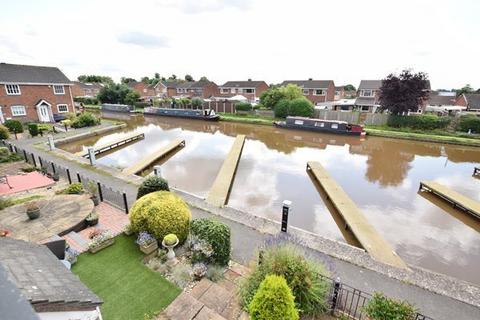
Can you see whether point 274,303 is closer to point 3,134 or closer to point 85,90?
point 3,134

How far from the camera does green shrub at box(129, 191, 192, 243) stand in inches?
250

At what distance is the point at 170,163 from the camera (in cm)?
1562

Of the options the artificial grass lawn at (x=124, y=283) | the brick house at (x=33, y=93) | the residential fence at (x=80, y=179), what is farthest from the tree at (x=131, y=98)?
the artificial grass lawn at (x=124, y=283)

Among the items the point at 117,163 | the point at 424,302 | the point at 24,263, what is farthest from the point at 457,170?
the point at 117,163

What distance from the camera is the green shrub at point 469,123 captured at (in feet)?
75.9

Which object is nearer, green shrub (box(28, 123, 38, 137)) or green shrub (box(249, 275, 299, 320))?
green shrub (box(249, 275, 299, 320))

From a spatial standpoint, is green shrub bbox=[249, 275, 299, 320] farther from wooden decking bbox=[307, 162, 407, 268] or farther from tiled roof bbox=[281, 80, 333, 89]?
tiled roof bbox=[281, 80, 333, 89]

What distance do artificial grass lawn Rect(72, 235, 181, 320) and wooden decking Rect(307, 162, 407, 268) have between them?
212 inches

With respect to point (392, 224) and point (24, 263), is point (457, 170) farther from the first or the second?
point (24, 263)

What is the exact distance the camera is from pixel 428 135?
2289cm

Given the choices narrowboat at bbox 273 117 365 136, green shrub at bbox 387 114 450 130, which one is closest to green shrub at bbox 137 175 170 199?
narrowboat at bbox 273 117 365 136

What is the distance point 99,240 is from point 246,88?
149 feet

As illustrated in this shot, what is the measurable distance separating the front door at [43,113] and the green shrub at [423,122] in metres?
38.7

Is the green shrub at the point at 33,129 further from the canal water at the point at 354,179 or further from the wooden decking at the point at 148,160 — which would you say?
the wooden decking at the point at 148,160
